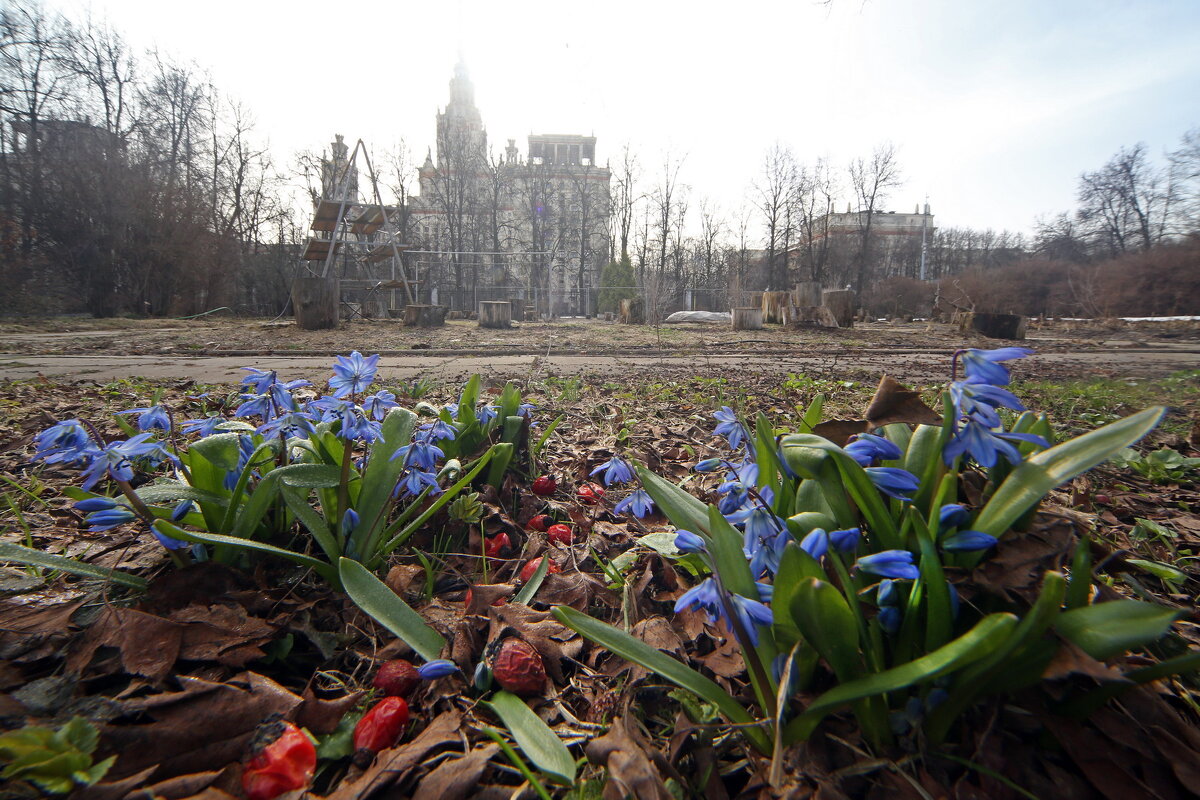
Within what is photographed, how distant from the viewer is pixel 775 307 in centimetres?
1496

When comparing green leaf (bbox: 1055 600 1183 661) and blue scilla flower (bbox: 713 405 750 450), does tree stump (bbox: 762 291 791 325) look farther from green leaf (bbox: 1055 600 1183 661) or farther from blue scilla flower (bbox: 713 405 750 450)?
green leaf (bbox: 1055 600 1183 661)

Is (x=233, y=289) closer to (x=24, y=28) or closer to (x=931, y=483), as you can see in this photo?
(x=24, y=28)

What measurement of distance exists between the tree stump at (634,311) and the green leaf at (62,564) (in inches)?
665

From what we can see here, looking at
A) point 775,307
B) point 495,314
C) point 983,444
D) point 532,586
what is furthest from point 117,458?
point 775,307

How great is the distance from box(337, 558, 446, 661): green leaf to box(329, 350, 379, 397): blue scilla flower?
1.57 feet

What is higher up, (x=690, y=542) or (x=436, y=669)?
(x=690, y=542)

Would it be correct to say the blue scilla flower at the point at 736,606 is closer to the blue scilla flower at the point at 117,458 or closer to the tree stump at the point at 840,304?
the blue scilla flower at the point at 117,458

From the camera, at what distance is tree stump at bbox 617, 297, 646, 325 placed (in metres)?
17.6

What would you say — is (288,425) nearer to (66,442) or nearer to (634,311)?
(66,442)

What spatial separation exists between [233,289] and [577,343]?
22.0 meters

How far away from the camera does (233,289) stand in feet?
77.5

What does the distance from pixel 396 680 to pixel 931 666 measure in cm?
92

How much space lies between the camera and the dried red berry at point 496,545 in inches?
62.7

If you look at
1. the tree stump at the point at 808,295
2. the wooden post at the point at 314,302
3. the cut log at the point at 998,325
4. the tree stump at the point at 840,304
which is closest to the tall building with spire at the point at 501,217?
the tree stump at the point at 808,295
